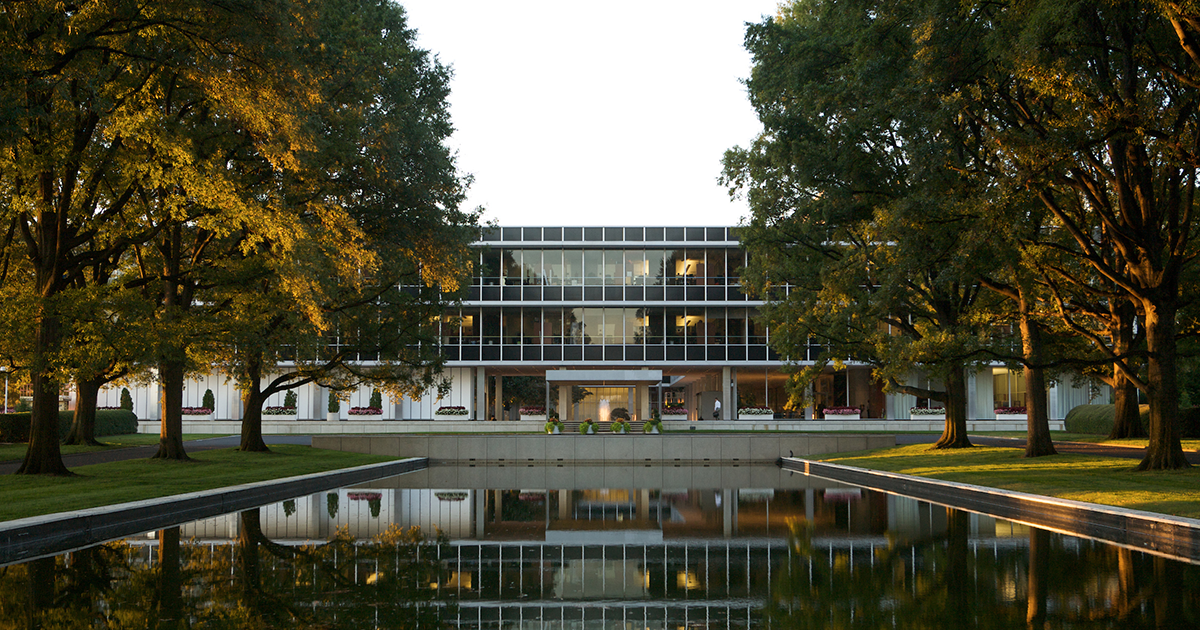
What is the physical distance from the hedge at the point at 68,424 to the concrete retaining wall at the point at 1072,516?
99.5 feet

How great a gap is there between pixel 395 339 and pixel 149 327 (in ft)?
36.9

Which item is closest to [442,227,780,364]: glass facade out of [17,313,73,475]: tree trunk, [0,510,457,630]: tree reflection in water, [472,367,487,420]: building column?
[472,367,487,420]: building column

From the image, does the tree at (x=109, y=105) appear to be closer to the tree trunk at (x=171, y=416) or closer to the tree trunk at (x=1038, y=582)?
the tree trunk at (x=171, y=416)

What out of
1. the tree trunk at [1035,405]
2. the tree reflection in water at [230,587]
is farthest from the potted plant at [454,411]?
the tree reflection in water at [230,587]

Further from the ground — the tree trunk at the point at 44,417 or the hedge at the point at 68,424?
the tree trunk at the point at 44,417

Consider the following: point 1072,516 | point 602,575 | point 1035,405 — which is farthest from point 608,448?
point 602,575

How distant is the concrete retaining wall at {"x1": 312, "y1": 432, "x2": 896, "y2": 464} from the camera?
3105 cm

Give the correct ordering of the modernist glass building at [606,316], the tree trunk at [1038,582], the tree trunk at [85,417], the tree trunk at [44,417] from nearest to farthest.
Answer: the tree trunk at [1038,582] → the tree trunk at [44,417] → the tree trunk at [85,417] → the modernist glass building at [606,316]

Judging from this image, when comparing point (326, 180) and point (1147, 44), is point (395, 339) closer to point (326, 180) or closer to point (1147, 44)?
point (326, 180)

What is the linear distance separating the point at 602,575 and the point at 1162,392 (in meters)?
13.5

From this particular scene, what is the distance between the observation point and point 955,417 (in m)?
27.7

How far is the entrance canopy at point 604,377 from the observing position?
145ft

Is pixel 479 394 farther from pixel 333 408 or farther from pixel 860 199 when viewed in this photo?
pixel 860 199

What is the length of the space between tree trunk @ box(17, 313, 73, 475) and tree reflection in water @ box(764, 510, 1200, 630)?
47.1ft
